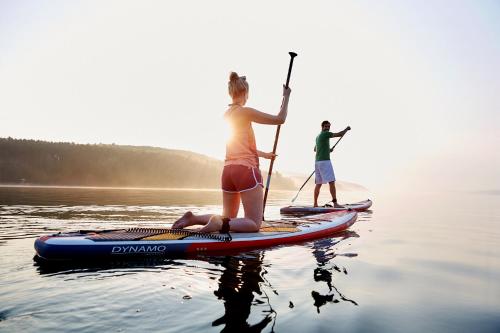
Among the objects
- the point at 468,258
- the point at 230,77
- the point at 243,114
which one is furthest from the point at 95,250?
the point at 468,258

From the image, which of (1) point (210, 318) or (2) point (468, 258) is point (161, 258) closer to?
(1) point (210, 318)

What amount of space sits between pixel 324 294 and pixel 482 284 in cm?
257

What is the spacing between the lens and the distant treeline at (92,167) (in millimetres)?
59969

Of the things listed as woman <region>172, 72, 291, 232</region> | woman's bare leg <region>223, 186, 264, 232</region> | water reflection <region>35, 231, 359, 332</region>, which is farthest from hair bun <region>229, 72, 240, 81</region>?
water reflection <region>35, 231, 359, 332</region>

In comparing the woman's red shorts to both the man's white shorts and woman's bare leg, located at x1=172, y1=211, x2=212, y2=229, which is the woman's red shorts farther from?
the man's white shorts

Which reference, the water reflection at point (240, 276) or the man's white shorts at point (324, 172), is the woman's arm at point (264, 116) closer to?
the water reflection at point (240, 276)

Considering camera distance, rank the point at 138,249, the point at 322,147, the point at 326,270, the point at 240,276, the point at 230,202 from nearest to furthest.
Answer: the point at 240,276
the point at 326,270
the point at 138,249
the point at 230,202
the point at 322,147

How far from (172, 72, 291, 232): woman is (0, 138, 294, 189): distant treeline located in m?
57.9

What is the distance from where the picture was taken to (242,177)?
627 centimetres

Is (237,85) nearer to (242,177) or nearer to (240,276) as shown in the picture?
(242,177)

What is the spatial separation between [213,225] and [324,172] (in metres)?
9.04

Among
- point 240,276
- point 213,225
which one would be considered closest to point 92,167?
point 213,225

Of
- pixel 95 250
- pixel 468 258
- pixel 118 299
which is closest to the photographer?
pixel 118 299

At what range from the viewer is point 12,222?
916 centimetres
